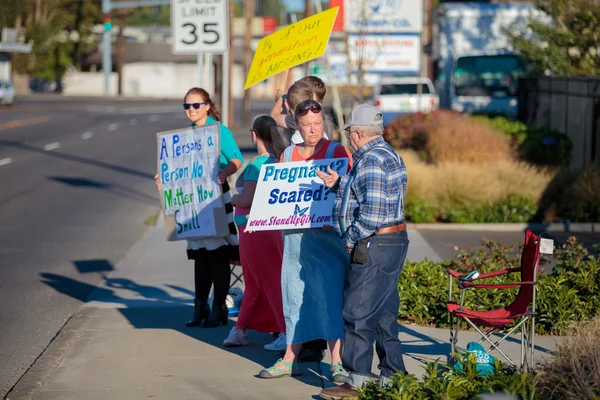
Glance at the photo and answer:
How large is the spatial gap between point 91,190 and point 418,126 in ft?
20.9

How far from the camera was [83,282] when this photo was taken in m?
9.91

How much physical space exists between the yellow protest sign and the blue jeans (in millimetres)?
2377

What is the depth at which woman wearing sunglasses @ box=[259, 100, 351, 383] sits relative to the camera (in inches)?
231

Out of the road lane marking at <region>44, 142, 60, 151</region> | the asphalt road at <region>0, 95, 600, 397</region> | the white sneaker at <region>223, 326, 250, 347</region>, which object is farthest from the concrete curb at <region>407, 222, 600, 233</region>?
the road lane marking at <region>44, 142, 60, 151</region>

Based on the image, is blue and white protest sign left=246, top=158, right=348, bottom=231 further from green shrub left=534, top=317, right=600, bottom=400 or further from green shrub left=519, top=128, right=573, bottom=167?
green shrub left=519, top=128, right=573, bottom=167

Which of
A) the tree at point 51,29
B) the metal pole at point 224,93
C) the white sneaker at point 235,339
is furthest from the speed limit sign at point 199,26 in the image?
the tree at point 51,29

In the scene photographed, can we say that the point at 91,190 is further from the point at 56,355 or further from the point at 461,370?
the point at 461,370

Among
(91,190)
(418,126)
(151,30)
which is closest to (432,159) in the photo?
(418,126)

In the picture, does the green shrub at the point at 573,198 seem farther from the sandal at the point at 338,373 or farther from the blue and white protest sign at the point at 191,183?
the sandal at the point at 338,373

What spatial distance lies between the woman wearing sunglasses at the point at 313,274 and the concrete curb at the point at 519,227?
7.08 m

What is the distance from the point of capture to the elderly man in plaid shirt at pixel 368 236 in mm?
5371

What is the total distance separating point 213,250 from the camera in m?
7.54

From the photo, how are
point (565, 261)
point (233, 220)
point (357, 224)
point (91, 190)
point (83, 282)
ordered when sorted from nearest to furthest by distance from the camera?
point (357, 224) → point (233, 220) → point (565, 261) → point (83, 282) → point (91, 190)

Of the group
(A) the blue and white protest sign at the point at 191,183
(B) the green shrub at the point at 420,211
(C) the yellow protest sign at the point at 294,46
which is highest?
(C) the yellow protest sign at the point at 294,46
